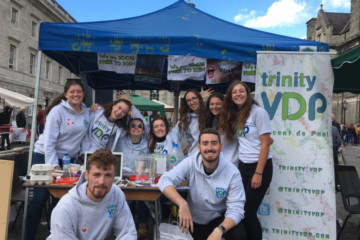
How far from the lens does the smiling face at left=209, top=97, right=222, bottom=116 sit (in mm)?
3592

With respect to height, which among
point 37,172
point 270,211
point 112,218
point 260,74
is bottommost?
point 270,211

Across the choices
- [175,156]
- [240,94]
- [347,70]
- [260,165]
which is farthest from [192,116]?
[347,70]

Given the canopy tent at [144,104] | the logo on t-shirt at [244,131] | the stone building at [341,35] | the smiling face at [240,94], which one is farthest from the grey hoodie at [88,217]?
the stone building at [341,35]

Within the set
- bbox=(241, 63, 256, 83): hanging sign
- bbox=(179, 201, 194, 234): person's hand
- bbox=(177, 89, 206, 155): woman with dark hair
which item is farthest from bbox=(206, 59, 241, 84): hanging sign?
bbox=(179, 201, 194, 234): person's hand

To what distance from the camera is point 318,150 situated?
3.41 metres

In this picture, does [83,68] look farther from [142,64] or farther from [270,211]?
[270,211]

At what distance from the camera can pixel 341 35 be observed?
40.0 metres

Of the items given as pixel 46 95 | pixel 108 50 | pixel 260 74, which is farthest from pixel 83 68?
pixel 46 95

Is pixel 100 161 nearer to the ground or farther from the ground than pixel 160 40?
nearer to the ground

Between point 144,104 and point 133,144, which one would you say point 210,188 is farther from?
point 144,104

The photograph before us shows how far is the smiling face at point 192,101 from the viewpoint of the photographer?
382 centimetres

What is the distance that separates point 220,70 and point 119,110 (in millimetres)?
1829

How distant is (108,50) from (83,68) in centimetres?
236

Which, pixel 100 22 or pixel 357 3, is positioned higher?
pixel 357 3
